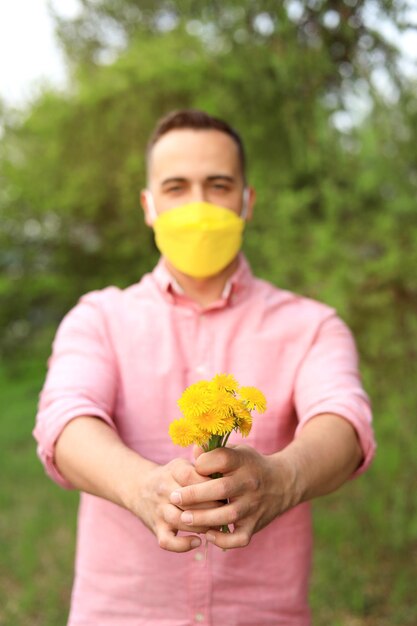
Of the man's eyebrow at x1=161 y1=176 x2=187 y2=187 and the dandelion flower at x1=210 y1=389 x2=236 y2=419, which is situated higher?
the man's eyebrow at x1=161 y1=176 x2=187 y2=187

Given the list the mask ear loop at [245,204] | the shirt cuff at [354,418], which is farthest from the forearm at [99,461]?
the mask ear loop at [245,204]

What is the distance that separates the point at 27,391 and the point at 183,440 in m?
8.39

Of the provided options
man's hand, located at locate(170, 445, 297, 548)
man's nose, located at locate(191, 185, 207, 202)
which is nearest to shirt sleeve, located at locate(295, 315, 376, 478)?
man's hand, located at locate(170, 445, 297, 548)

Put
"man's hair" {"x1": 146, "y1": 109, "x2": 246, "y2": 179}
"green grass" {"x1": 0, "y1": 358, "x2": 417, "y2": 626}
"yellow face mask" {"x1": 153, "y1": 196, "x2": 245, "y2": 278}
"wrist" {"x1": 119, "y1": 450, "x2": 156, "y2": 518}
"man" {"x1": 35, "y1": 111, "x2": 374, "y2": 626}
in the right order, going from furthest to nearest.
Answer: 1. "green grass" {"x1": 0, "y1": 358, "x2": 417, "y2": 626}
2. "man's hair" {"x1": 146, "y1": 109, "x2": 246, "y2": 179}
3. "yellow face mask" {"x1": 153, "y1": 196, "x2": 245, "y2": 278}
4. "man" {"x1": 35, "y1": 111, "x2": 374, "y2": 626}
5. "wrist" {"x1": 119, "y1": 450, "x2": 156, "y2": 518}

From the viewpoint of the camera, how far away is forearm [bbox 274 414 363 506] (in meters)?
1.50

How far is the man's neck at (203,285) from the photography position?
2.04m

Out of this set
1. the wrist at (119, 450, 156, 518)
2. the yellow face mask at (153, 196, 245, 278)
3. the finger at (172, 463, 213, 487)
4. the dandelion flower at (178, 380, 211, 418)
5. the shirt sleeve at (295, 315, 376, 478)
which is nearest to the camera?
the dandelion flower at (178, 380, 211, 418)

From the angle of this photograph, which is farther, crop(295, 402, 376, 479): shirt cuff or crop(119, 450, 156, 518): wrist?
crop(295, 402, 376, 479): shirt cuff

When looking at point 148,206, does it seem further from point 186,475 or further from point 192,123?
point 186,475

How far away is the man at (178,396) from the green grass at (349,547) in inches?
86.4

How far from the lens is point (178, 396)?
188cm

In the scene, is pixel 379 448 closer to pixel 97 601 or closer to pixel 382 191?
pixel 382 191

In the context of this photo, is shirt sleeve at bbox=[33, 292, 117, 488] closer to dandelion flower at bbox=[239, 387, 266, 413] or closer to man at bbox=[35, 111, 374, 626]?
man at bbox=[35, 111, 374, 626]

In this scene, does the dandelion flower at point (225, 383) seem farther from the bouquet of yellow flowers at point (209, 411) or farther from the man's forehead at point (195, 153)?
the man's forehead at point (195, 153)
